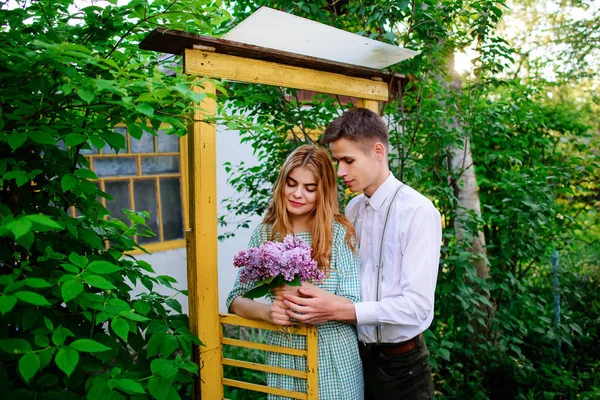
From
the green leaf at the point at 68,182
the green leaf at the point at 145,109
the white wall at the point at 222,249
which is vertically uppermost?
the green leaf at the point at 145,109

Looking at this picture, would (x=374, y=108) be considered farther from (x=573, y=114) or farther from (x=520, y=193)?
(x=573, y=114)

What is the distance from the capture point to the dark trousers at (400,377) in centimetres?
216

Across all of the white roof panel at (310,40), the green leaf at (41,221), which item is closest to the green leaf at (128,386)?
the green leaf at (41,221)

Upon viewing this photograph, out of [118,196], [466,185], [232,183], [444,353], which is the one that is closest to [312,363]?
[444,353]

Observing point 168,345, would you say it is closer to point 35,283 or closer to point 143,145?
point 35,283

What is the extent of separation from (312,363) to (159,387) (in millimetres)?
649

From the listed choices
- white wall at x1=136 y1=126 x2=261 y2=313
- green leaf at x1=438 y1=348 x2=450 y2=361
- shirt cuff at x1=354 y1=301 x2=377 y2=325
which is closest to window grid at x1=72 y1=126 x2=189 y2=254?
white wall at x1=136 y1=126 x2=261 y2=313

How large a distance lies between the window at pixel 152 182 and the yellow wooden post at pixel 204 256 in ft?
11.9

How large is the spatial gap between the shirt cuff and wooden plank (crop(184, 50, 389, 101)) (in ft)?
3.72

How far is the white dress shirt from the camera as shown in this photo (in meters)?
2.01

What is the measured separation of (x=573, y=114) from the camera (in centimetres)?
515

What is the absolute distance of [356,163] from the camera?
7.29 feet

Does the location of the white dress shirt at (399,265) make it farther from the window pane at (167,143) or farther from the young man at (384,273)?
the window pane at (167,143)

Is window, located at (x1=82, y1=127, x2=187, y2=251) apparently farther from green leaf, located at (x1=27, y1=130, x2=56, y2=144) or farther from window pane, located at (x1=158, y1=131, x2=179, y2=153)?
green leaf, located at (x1=27, y1=130, x2=56, y2=144)
